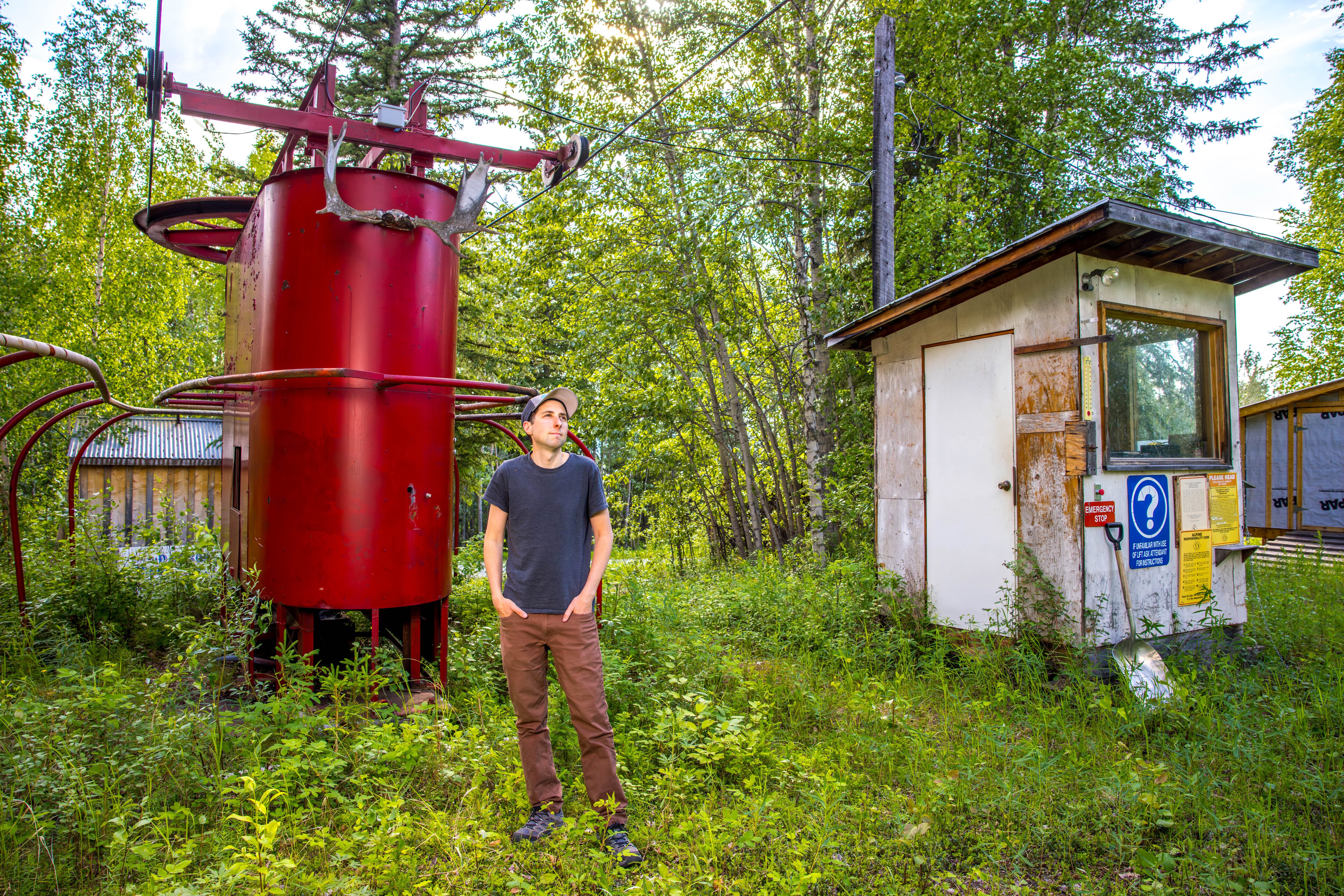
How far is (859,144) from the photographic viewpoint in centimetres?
1031

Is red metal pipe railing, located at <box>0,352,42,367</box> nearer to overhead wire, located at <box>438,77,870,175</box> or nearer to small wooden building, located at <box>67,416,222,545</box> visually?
overhead wire, located at <box>438,77,870,175</box>

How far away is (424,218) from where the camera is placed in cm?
472

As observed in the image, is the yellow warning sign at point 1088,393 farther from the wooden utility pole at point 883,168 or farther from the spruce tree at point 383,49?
the spruce tree at point 383,49

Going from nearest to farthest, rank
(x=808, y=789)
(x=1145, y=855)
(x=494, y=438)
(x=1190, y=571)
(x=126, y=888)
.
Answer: (x=126, y=888)
(x=1145, y=855)
(x=808, y=789)
(x=1190, y=571)
(x=494, y=438)

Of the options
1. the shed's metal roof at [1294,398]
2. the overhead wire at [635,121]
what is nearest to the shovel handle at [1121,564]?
the overhead wire at [635,121]

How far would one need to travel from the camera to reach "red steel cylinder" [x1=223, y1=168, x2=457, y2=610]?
4406mm

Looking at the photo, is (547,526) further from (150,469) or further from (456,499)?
(150,469)

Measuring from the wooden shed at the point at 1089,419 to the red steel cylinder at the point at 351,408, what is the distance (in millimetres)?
3994

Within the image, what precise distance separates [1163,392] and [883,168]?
13.7 ft

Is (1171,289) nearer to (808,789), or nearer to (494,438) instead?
(808,789)

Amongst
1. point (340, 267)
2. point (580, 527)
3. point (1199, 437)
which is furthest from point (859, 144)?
point (580, 527)

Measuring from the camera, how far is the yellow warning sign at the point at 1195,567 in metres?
5.62

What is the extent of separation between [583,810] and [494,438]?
713cm

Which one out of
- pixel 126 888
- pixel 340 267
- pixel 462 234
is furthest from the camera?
pixel 462 234
